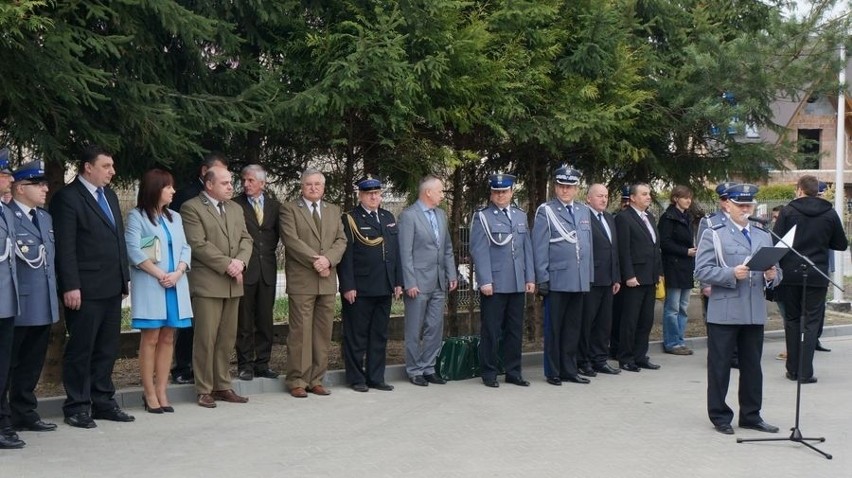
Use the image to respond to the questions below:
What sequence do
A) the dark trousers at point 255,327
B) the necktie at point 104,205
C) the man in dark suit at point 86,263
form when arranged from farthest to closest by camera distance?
the dark trousers at point 255,327 → the necktie at point 104,205 → the man in dark suit at point 86,263

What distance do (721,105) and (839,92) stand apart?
153 centimetres

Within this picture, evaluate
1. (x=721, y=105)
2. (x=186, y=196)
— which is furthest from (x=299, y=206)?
(x=721, y=105)

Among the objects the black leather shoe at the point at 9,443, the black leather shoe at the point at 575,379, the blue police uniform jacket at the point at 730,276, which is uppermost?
the blue police uniform jacket at the point at 730,276

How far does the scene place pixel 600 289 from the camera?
11.6 m

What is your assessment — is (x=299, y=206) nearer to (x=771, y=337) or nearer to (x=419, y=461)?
(x=419, y=461)

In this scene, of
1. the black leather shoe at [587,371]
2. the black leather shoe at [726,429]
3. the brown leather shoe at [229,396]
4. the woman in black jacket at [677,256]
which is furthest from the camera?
the woman in black jacket at [677,256]

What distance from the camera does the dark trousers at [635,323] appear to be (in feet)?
39.1

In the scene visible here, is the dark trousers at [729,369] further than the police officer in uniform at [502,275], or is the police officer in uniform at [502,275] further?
the police officer in uniform at [502,275]

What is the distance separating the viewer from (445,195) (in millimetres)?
13023

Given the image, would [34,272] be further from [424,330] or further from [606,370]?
[606,370]

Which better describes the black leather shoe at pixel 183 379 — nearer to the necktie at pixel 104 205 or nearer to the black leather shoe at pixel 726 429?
the necktie at pixel 104 205

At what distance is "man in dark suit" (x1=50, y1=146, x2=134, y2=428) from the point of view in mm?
8219

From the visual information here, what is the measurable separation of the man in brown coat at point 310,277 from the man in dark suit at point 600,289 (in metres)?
2.96

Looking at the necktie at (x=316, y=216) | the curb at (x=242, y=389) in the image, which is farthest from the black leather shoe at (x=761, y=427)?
the necktie at (x=316, y=216)
